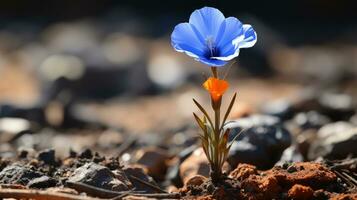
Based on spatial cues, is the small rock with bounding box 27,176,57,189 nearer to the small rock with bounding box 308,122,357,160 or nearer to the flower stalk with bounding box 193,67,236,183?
the flower stalk with bounding box 193,67,236,183

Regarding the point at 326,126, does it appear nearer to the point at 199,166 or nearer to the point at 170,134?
the point at 170,134

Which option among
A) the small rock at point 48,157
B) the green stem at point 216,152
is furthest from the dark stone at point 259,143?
the small rock at point 48,157

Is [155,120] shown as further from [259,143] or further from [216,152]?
[216,152]

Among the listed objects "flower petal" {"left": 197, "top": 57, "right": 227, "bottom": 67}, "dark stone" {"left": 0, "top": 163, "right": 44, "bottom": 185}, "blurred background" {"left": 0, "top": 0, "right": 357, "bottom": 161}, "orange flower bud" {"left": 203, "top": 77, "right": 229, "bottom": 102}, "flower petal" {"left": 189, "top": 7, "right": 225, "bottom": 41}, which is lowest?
"dark stone" {"left": 0, "top": 163, "right": 44, "bottom": 185}

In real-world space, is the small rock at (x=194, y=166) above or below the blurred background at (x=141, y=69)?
below

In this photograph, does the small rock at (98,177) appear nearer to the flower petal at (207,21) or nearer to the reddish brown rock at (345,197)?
the flower petal at (207,21)

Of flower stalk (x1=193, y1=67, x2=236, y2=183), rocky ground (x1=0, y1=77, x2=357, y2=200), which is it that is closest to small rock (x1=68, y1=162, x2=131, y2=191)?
rocky ground (x1=0, y1=77, x2=357, y2=200)

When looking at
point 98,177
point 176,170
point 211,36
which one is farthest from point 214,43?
point 176,170
